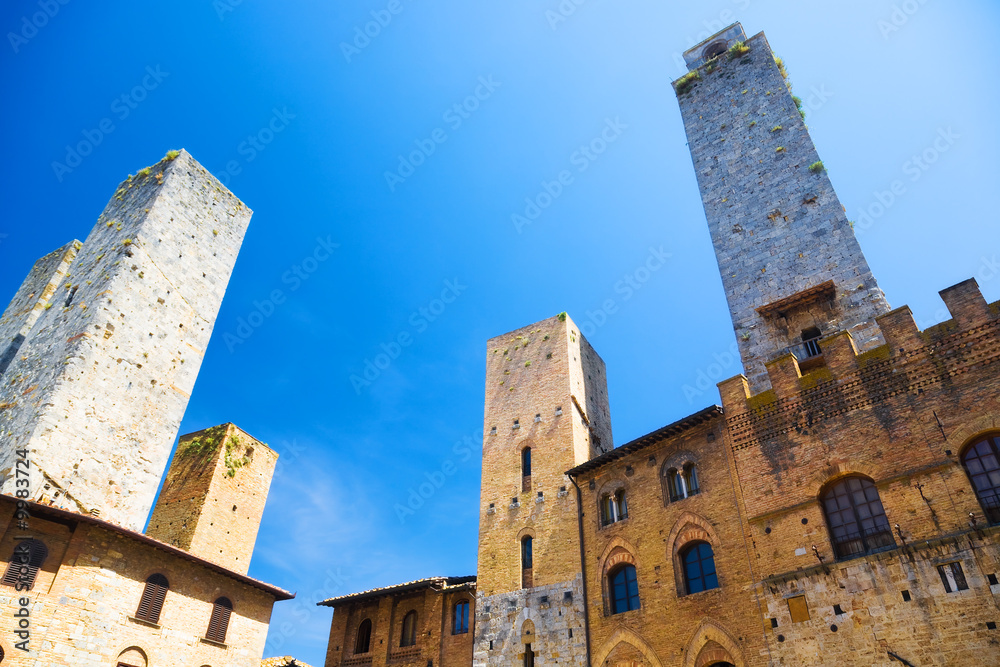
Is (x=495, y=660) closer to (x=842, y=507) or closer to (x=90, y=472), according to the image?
(x=842, y=507)

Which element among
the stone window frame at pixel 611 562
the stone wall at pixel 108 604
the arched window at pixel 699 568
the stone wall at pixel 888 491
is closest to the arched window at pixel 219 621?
the stone wall at pixel 108 604

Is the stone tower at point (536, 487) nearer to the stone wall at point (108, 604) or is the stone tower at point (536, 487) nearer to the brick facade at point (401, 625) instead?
the brick facade at point (401, 625)

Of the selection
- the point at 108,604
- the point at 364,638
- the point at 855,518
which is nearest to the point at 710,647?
the point at 855,518

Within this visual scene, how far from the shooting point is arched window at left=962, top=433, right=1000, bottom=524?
1234 centimetres

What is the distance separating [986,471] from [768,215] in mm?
12350

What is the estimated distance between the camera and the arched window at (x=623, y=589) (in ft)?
59.6

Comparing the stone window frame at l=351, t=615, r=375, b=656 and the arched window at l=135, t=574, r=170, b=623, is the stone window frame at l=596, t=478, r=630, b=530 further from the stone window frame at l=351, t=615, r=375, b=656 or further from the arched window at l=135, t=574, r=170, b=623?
the arched window at l=135, t=574, r=170, b=623

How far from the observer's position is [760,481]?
16.1 metres

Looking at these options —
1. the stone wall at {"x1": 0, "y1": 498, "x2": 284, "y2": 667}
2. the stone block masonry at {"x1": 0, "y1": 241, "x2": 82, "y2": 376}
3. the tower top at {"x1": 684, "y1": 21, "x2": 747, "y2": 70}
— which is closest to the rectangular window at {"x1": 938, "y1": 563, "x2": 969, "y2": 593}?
the stone wall at {"x1": 0, "y1": 498, "x2": 284, "y2": 667}

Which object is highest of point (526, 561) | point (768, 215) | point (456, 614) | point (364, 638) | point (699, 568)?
point (768, 215)

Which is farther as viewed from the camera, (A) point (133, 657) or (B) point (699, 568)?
(B) point (699, 568)

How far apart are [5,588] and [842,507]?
20.2 meters

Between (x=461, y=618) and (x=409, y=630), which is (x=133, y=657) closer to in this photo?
(x=409, y=630)

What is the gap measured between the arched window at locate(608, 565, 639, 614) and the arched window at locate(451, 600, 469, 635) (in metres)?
6.98
